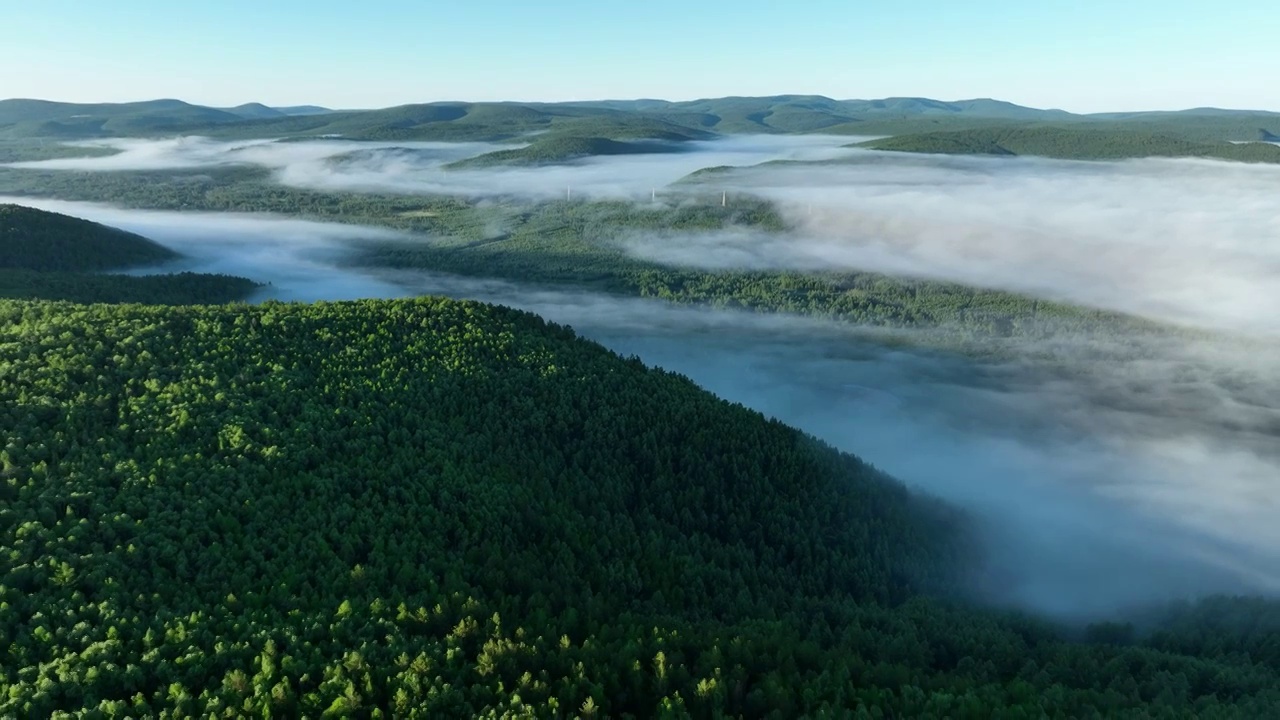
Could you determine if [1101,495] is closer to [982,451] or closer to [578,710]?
[982,451]

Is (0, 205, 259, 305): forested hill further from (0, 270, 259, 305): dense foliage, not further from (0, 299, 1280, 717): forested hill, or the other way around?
(0, 299, 1280, 717): forested hill

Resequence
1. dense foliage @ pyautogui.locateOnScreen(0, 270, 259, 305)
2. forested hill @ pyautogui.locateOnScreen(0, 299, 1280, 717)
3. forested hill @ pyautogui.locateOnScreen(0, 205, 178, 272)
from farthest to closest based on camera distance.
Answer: forested hill @ pyautogui.locateOnScreen(0, 205, 178, 272) < dense foliage @ pyautogui.locateOnScreen(0, 270, 259, 305) < forested hill @ pyautogui.locateOnScreen(0, 299, 1280, 717)

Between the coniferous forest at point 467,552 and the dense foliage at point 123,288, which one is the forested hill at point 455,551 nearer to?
the coniferous forest at point 467,552

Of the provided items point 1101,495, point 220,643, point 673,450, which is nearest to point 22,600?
point 220,643

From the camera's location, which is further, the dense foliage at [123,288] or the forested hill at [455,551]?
the dense foliage at [123,288]

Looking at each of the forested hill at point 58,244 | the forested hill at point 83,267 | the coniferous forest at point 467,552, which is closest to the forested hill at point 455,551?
the coniferous forest at point 467,552

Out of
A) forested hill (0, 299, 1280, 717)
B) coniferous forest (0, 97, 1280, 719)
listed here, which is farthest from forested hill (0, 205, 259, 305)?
forested hill (0, 299, 1280, 717)
